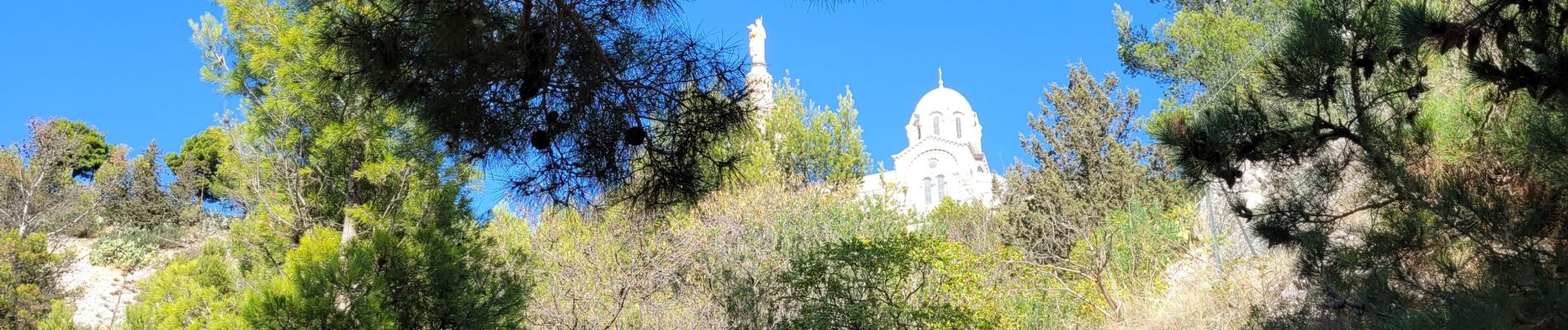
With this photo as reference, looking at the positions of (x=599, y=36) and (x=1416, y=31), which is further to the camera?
(x=599, y=36)

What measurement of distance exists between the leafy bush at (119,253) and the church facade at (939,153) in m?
23.1

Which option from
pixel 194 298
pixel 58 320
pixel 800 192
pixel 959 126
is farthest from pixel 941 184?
pixel 194 298

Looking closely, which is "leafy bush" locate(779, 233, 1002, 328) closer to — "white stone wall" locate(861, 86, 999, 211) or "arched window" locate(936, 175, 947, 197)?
"white stone wall" locate(861, 86, 999, 211)

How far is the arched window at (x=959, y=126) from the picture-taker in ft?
136

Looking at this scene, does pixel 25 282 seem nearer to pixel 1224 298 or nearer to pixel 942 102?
pixel 1224 298

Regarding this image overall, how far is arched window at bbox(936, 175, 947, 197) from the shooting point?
4017cm

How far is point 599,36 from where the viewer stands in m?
3.74

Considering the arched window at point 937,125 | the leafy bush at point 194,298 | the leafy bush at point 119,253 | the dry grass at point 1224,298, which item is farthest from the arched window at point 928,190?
the leafy bush at point 194,298

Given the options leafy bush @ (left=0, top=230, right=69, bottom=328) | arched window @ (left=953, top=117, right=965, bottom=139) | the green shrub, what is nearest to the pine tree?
the green shrub

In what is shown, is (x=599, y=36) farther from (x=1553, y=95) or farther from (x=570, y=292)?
(x=570, y=292)

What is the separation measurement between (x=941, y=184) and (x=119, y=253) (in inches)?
1066

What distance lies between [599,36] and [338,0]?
2.94 feet

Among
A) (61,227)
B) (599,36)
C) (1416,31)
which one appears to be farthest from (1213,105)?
(61,227)

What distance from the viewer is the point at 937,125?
41.7m
